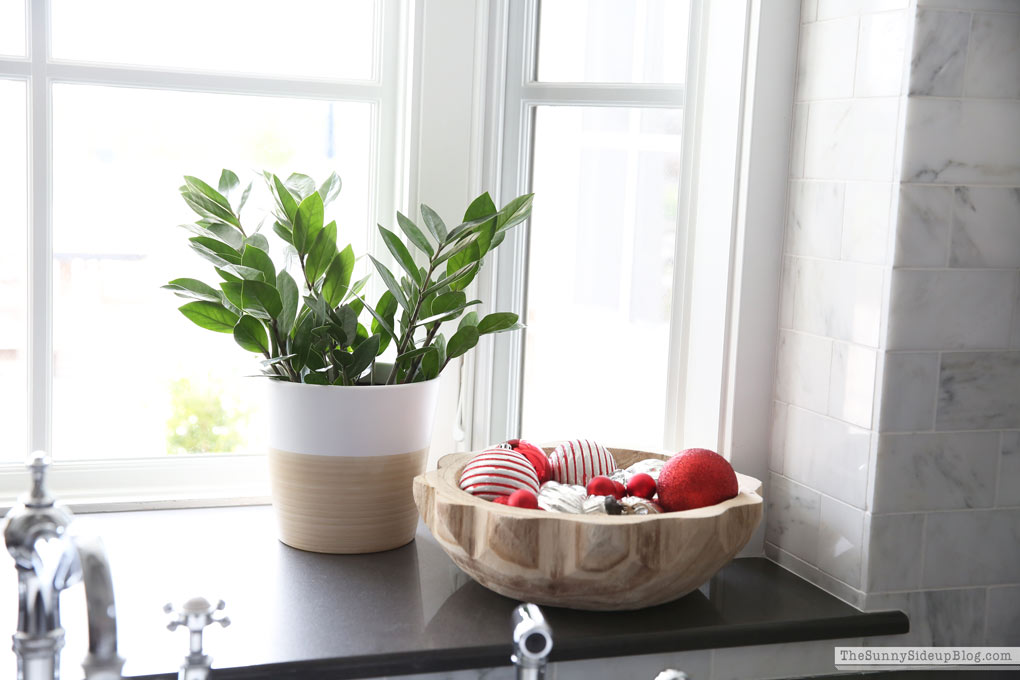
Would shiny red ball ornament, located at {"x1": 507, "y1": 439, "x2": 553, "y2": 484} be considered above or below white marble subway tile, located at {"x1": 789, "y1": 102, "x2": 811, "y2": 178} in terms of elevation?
below

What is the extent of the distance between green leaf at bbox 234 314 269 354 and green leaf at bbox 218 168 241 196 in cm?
20

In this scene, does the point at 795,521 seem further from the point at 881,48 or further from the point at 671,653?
the point at 881,48

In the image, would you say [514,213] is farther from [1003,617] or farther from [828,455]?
[1003,617]

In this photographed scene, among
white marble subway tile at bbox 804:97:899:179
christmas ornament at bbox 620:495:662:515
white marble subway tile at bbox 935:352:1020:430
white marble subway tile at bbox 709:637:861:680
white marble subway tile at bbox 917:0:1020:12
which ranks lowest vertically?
white marble subway tile at bbox 709:637:861:680

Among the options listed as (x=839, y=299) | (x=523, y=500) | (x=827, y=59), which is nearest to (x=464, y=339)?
(x=523, y=500)

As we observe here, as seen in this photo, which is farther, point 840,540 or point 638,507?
point 840,540

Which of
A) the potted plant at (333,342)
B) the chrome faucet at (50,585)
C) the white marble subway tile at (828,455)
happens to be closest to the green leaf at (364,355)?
the potted plant at (333,342)

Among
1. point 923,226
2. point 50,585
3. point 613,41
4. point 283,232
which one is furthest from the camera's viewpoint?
point 613,41

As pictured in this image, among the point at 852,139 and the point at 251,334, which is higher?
the point at 852,139

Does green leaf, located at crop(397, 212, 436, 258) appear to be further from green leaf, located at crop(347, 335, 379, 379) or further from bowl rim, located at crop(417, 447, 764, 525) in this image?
bowl rim, located at crop(417, 447, 764, 525)

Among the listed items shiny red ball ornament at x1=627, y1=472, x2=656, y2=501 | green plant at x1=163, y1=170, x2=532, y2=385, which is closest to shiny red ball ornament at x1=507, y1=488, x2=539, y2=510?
shiny red ball ornament at x1=627, y1=472, x2=656, y2=501

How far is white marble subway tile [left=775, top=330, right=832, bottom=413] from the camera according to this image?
1.33 m

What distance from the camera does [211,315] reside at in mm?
1284

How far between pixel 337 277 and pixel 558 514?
44cm
